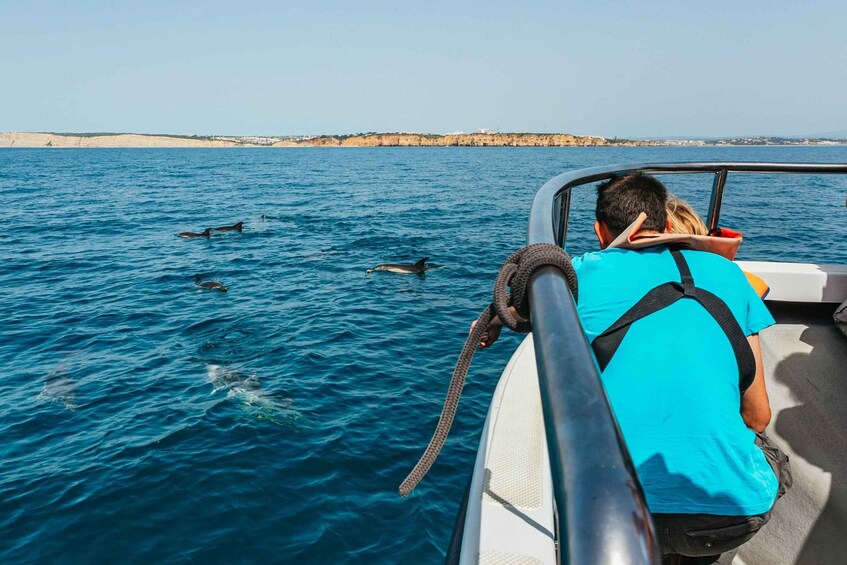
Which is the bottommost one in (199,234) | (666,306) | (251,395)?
(199,234)

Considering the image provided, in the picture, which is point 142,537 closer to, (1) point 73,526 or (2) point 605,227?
(1) point 73,526

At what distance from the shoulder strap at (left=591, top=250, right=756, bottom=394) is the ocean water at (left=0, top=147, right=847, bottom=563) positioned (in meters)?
4.75

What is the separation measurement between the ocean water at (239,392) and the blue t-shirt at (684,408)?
15.2 feet

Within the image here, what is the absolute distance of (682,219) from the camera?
88.4 inches

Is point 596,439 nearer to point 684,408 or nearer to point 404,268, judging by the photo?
point 684,408

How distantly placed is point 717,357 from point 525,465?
0.76 m

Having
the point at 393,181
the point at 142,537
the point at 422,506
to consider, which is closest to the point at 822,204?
the point at 393,181

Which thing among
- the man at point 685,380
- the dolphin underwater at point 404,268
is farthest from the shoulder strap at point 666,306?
the dolphin underwater at point 404,268

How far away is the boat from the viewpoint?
0.68m

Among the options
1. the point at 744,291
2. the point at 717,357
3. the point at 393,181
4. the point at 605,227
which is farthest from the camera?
the point at 393,181

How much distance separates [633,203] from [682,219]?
0.82 ft

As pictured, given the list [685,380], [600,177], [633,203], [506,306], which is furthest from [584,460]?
[600,177]

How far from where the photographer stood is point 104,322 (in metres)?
12.9

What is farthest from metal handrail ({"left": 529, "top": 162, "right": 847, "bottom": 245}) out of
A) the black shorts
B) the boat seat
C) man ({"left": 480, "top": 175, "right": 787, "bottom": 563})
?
the black shorts
